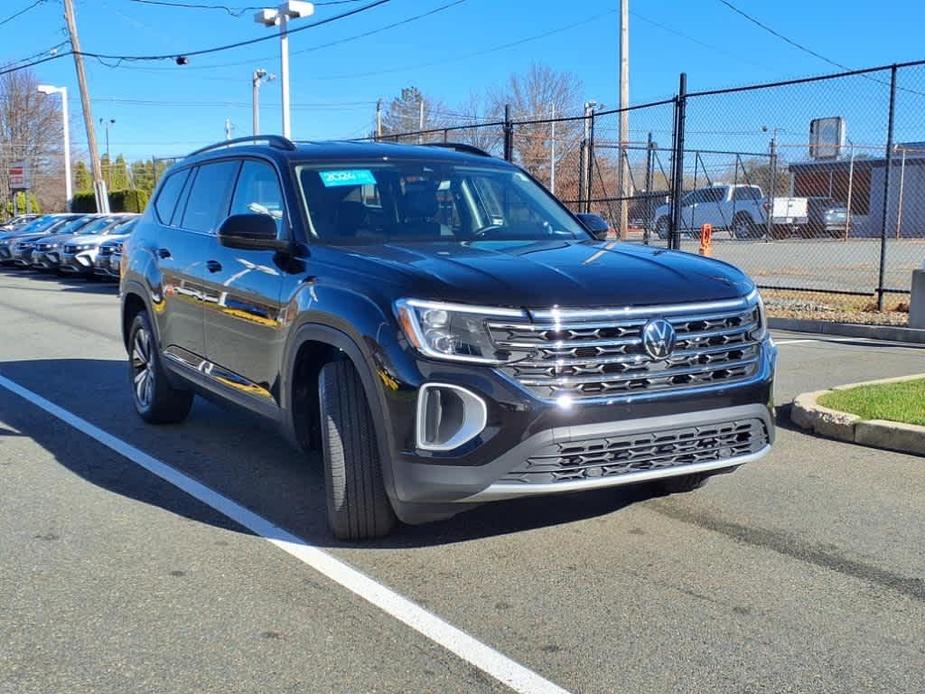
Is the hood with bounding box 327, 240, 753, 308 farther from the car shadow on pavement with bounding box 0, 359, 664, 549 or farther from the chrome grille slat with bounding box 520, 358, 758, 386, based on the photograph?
the car shadow on pavement with bounding box 0, 359, 664, 549

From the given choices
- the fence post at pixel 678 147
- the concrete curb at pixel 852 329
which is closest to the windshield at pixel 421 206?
the concrete curb at pixel 852 329

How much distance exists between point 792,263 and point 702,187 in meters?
7.33

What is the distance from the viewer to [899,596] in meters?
3.87

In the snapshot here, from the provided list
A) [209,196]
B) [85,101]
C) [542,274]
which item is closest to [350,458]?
[542,274]

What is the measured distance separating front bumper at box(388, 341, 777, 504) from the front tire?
10.8 feet

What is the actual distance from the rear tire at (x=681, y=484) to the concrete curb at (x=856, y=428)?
5.55 feet

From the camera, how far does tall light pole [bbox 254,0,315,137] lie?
64.3 ft

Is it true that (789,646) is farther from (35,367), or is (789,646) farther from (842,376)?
(35,367)

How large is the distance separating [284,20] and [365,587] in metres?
18.0

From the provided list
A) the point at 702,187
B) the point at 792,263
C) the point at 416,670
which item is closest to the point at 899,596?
the point at 416,670

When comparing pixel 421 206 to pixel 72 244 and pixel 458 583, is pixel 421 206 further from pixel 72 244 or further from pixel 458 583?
pixel 72 244

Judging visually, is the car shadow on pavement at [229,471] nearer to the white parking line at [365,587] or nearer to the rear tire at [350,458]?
the white parking line at [365,587]

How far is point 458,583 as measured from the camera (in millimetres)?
4004

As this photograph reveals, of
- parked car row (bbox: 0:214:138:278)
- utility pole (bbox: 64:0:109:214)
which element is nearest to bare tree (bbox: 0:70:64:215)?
utility pole (bbox: 64:0:109:214)
